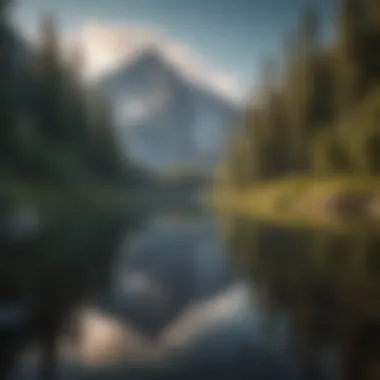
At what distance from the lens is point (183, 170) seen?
2.21 metres

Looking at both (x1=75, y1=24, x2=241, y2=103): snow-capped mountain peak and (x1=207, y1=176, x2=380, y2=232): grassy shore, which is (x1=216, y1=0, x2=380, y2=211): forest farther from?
(x1=75, y1=24, x2=241, y2=103): snow-capped mountain peak

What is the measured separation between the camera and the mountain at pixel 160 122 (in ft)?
7.16

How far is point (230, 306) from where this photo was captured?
1.88 m

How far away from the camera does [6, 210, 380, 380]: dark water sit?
5.23 feet

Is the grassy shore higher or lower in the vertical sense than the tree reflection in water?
higher

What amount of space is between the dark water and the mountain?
0.28 m

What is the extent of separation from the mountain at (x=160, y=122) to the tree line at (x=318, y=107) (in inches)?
4.1

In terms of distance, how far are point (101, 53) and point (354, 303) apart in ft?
4.88

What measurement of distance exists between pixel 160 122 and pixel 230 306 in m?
0.92

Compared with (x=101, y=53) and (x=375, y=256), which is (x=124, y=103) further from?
(x=375, y=256)

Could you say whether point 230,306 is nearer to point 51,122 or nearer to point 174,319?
point 174,319

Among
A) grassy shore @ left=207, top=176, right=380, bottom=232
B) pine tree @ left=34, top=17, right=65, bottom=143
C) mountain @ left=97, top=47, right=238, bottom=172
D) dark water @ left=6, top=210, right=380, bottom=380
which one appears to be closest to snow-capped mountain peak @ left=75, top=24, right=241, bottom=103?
mountain @ left=97, top=47, right=238, bottom=172

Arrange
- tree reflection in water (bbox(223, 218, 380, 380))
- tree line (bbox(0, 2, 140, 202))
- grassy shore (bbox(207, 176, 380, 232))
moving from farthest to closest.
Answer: tree line (bbox(0, 2, 140, 202)), grassy shore (bbox(207, 176, 380, 232)), tree reflection in water (bbox(223, 218, 380, 380))

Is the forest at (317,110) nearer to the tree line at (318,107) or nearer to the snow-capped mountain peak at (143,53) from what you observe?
the tree line at (318,107)
